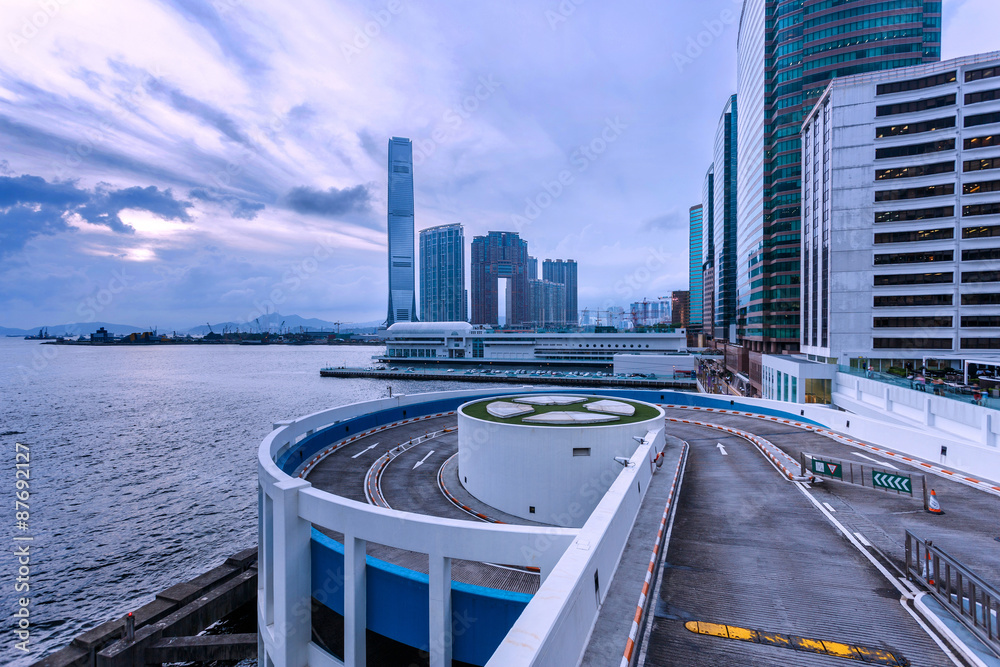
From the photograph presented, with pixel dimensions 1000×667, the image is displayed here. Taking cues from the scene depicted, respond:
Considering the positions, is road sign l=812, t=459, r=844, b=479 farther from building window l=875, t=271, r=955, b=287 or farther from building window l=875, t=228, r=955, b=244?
building window l=875, t=228, r=955, b=244

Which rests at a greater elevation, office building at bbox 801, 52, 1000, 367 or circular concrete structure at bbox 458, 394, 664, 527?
office building at bbox 801, 52, 1000, 367

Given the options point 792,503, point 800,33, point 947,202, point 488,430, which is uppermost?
point 800,33

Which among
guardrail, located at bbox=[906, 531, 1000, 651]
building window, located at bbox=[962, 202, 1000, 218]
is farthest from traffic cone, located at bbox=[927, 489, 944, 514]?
building window, located at bbox=[962, 202, 1000, 218]

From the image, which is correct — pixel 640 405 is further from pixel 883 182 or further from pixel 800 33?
pixel 800 33

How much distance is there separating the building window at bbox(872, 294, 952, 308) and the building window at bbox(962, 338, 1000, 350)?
12.8 feet

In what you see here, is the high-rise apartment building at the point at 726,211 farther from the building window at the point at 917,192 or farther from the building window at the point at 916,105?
the building window at the point at 916,105

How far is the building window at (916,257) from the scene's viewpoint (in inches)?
1656

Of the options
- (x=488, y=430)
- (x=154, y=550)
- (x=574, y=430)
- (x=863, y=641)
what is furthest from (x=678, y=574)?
(x=154, y=550)

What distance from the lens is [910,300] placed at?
43312 millimetres

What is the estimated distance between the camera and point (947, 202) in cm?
4188

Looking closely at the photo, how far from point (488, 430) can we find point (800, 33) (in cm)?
8582

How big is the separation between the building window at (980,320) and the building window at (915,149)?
16133 millimetres

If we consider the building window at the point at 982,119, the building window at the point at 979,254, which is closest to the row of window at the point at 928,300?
the building window at the point at 979,254

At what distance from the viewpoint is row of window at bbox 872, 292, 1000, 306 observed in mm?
40906
